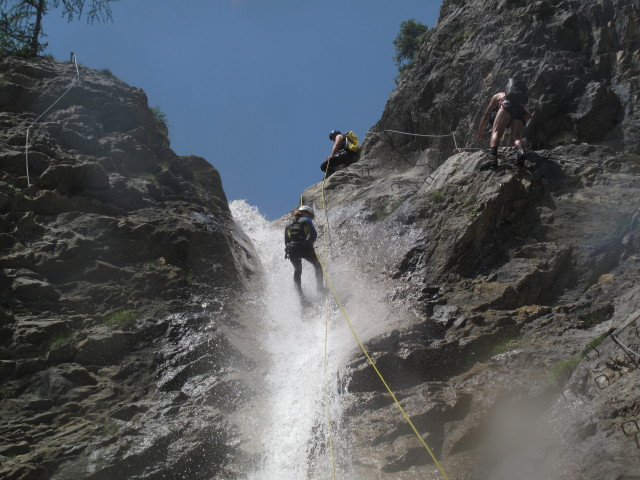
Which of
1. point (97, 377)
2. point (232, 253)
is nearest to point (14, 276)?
point (97, 377)

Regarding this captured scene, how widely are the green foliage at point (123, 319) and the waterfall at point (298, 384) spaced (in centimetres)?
224

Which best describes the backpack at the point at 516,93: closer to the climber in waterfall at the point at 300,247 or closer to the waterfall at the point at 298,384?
the climber in waterfall at the point at 300,247

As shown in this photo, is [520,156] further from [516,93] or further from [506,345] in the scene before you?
[506,345]

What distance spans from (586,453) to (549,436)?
0.54m

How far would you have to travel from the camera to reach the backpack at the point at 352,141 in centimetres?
1842

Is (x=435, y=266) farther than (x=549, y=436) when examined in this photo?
Yes

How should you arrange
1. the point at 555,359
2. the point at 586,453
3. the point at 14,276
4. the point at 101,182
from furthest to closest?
1. the point at 101,182
2. the point at 14,276
3. the point at 555,359
4. the point at 586,453

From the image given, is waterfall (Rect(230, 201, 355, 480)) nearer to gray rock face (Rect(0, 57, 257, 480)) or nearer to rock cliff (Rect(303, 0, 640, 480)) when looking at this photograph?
rock cliff (Rect(303, 0, 640, 480))

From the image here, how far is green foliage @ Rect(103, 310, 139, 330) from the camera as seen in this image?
8.72 metres

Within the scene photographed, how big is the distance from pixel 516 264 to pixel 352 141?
36.4ft

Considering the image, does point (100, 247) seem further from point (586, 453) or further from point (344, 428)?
point (586, 453)

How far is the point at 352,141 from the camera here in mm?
18656

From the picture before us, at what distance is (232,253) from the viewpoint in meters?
11.8

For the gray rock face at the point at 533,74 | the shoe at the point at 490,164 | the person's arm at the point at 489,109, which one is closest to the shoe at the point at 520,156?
the shoe at the point at 490,164
